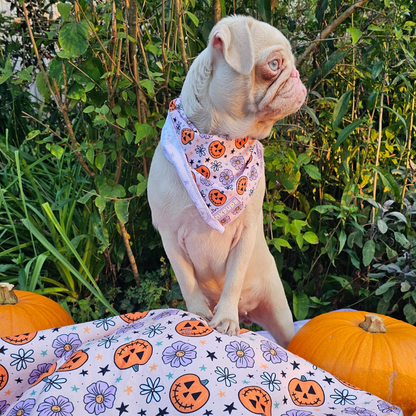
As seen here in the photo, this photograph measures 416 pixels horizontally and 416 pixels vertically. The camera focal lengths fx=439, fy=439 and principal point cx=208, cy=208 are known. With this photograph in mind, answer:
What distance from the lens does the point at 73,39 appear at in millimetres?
1663

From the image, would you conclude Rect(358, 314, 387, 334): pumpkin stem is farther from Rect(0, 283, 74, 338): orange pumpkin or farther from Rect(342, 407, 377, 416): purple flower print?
Rect(0, 283, 74, 338): orange pumpkin

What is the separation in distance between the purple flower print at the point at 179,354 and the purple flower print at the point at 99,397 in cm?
17

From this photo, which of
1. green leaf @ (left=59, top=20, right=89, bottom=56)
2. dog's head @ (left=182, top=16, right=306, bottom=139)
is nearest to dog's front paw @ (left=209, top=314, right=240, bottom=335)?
dog's head @ (left=182, top=16, right=306, bottom=139)

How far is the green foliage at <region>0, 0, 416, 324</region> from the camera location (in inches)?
80.3

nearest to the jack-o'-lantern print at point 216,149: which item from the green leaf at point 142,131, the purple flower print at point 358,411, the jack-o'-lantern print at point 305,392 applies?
the green leaf at point 142,131

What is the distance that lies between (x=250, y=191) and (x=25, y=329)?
3.42 feet

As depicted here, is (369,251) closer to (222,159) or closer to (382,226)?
(382,226)

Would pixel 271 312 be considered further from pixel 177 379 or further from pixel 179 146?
pixel 179 146

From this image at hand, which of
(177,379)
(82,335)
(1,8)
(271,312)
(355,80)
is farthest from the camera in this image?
(1,8)

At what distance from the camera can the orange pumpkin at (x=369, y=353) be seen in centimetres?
144

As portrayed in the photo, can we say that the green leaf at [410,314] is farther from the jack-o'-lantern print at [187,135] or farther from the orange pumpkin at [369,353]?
the jack-o'-lantern print at [187,135]

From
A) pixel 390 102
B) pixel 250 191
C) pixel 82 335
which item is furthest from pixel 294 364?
pixel 390 102

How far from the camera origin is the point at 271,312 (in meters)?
1.82

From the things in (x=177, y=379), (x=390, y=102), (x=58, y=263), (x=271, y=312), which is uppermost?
(x=390, y=102)
